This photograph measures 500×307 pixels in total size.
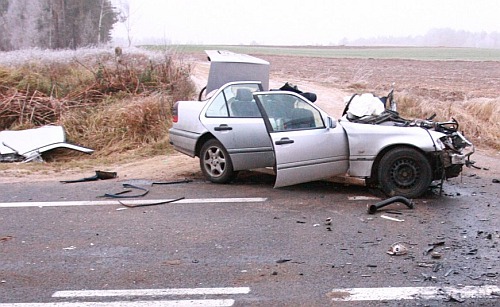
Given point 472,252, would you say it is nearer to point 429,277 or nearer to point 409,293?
point 429,277

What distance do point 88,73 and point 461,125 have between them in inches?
418

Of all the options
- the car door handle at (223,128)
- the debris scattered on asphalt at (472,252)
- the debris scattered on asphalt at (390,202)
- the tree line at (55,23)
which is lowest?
the debris scattered on asphalt at (472,252)

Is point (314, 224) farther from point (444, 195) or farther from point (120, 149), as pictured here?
point (120, 149)

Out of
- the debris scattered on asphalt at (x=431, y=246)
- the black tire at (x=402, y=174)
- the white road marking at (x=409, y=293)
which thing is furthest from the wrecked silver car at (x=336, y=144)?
the white road marking at (x=409, y=293)

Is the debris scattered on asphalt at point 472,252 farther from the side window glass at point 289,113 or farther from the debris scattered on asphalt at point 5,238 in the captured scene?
the debris scattered on asphalt at point 5,238

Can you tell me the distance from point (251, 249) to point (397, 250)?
4.66ft

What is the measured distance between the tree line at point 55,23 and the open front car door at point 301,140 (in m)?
22.1

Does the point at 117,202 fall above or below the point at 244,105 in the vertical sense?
below

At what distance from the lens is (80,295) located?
509cm

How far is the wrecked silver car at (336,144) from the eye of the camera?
8195 millimetres

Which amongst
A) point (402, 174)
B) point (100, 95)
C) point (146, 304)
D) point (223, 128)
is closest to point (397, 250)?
point (402, 174)

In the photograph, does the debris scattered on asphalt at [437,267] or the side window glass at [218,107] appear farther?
the side window glass at [218,107]

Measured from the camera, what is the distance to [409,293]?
4.99 m

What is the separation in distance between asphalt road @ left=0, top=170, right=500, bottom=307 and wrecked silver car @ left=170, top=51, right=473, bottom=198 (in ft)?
1.15
